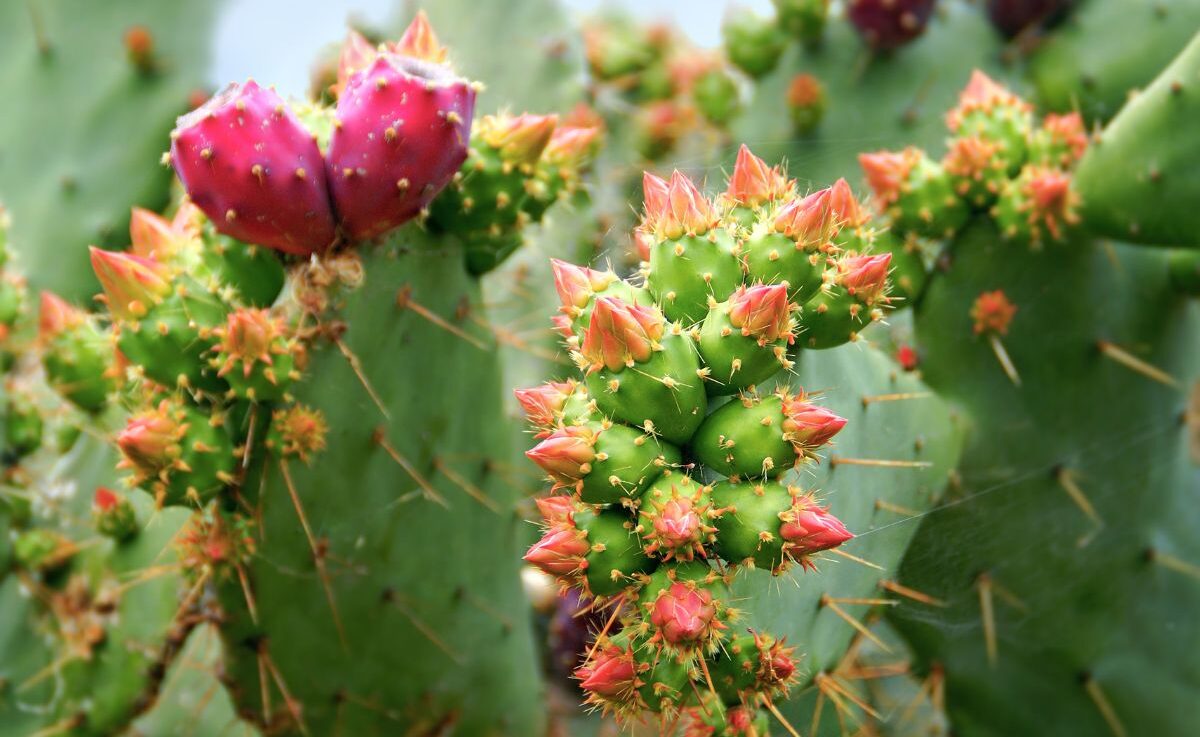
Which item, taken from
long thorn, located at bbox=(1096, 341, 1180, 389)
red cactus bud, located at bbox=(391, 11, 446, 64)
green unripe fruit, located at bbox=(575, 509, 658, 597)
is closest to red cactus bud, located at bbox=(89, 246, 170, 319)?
red cactus bud, located at bbox=(391, 11, 446, 64)

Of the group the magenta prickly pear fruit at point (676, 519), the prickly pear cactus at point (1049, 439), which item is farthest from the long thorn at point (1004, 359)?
the magenta prickly pear fruit at point (676, 519)

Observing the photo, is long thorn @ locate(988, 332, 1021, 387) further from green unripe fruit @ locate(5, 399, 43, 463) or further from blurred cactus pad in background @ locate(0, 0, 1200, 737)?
green unripe fruit @ locate(5, 399, 43, 463)

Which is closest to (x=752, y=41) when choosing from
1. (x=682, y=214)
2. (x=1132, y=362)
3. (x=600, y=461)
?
(x=1132, y=362)

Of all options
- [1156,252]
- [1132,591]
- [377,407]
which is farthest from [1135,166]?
[377,407]

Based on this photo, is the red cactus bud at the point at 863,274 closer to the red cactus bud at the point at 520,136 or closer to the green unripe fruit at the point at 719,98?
the red cactus bud at the point at 520,136

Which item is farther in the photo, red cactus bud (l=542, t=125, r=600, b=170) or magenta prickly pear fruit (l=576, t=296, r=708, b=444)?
red cactus bud (l=542, t=125, r=600, b=170)

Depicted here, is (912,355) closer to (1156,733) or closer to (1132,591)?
(1132,591)

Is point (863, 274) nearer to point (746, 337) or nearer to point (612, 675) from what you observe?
point (746, 337)
